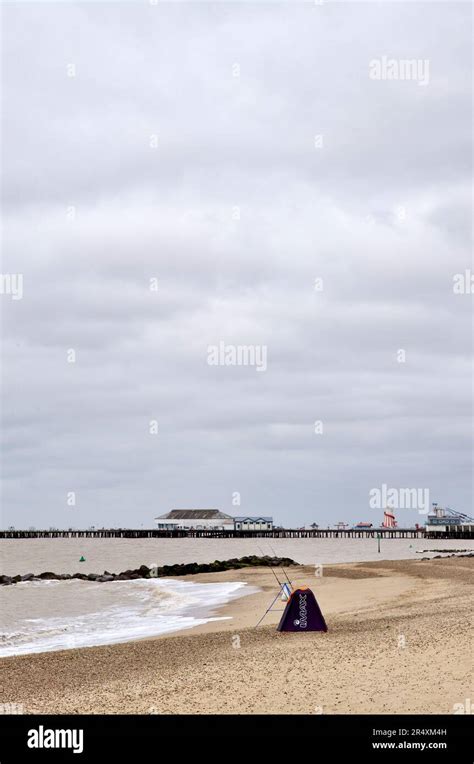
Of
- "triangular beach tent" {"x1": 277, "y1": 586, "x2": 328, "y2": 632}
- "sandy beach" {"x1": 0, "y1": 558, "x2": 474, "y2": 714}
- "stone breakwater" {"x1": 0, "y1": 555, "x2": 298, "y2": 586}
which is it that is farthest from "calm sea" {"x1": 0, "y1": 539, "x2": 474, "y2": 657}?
"triangular beach tent" {"x1": 277, "y1": 586, "x2": 328, "y2": 632}

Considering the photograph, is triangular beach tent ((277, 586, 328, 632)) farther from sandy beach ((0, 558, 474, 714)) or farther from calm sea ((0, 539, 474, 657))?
calm sea ((0, 539, 474, 657))

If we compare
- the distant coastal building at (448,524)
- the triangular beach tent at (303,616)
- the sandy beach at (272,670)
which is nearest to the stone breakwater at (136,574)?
the sandy beach at (272,670)

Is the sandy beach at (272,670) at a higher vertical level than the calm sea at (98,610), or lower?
higher

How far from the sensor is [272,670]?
538 inches

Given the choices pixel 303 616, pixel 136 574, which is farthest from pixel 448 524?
pixel 303 616

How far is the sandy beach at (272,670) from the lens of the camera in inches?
445

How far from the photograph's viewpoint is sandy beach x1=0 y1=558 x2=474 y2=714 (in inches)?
445

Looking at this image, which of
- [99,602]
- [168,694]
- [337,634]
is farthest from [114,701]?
[99,602]

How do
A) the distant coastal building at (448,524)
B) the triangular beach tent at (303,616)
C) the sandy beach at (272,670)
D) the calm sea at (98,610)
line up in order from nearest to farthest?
the sandy beach at (272,670) → the triangular beach tent at (303,616) → the calm sea at (98,610) → the distant coastal building at (448,524)

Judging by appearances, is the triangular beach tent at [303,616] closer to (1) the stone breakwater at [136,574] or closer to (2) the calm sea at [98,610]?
(2) the calm sea at [98,610]

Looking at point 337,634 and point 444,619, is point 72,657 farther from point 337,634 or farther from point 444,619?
point 444,619

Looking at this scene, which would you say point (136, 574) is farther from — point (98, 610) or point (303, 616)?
point (303, 616)

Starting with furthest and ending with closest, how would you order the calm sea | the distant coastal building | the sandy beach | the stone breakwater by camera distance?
the distant coastal building → the stone breakwater → the calm sea → the sandy beach

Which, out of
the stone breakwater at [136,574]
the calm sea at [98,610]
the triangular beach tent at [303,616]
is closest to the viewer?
the triangular beach tent at [303,616]
